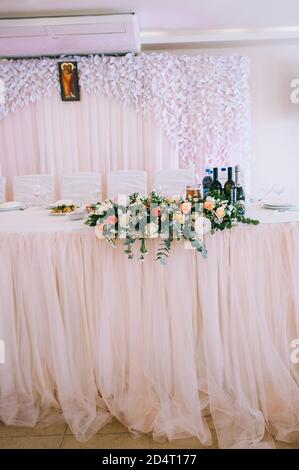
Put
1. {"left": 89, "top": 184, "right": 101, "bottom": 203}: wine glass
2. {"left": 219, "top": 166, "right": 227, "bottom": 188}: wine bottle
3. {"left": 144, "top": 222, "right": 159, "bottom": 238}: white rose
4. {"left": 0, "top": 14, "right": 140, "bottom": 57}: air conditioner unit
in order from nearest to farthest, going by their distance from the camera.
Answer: {"left": 144, "top": 222, "right": 159, "bottom": 238}: white rose, {"left": 219, "top": 166, "right": 227, "bottom": 188}: wine bottle, {"left": 89, "top": 184, "right": 101, "bottom": 203}: wine glass, {"left": 0, "top": 14, "right": 140, "bottom": 57}: air conditioner unit

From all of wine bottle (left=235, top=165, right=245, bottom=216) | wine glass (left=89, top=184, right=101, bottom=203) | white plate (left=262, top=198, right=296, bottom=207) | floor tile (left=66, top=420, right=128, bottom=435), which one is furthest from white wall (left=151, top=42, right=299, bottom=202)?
floor tile (left=66, top=420, right=128, bottom=435)

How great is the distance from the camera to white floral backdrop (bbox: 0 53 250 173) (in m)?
4.32

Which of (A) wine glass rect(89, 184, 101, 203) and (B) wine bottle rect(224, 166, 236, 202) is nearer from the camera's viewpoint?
(B) wine bottle rect(224, 166, 236, 202)

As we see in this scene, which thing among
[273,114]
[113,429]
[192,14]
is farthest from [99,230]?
[273,114]

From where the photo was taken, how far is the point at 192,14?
3715 millimetres

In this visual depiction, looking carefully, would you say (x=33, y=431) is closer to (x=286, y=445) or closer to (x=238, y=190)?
(x=286, y=445)

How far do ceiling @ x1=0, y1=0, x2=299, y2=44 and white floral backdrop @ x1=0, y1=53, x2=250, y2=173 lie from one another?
0.26 meters

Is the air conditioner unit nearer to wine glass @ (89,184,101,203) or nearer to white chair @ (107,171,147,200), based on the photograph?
white chair @ (107,171,147,200)

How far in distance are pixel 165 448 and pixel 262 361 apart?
0.62 metres

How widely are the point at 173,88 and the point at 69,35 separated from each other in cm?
132
